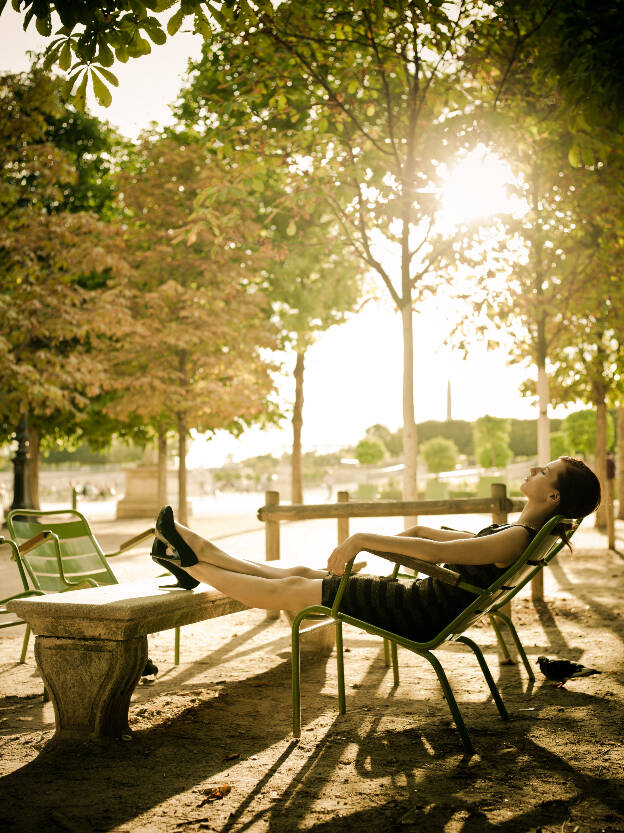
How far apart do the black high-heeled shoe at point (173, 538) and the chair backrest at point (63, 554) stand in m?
1.66

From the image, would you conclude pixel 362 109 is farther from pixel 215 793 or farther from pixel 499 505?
pixel 215 793

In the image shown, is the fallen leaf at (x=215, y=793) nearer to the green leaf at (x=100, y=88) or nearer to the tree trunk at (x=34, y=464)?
the green leaf at (x=100, y=88)

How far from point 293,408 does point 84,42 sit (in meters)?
20.2

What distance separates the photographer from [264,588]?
14.0ft

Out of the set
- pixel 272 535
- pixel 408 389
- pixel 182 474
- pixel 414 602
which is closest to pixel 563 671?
pixel 414 602

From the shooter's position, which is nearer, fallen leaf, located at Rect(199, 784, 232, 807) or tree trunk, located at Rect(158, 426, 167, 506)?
fallen leaf, located at Rect(199, 784, 232, 807)

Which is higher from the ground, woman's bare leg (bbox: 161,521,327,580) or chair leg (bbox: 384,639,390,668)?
woman's bare leg (bbox: 161,521,327,580)

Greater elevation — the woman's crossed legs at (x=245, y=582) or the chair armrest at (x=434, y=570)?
the chair armrest at (x=434, y=570)

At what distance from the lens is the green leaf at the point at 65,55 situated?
12.7 ft

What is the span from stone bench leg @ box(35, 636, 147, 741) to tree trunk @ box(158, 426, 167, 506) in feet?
53.5

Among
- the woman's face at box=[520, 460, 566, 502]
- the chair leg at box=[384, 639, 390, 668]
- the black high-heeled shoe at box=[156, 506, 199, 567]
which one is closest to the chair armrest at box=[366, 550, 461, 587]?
the woman's face at box=[520, 460, 566, 502]

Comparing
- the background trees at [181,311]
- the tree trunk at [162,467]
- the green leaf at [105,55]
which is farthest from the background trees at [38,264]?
the green leaf at [105,55]

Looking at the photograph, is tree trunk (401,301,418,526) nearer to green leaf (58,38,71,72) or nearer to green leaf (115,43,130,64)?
green leaf (115,43,130,64)

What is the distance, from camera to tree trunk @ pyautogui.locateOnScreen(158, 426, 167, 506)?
20328mm
